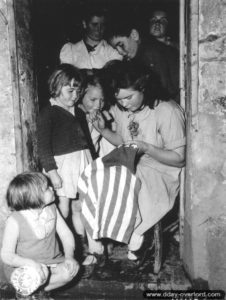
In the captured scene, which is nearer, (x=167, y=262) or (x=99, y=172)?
(x=99, y=172)

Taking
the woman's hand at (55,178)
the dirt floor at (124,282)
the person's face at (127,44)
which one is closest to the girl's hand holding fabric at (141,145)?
the woman's hand at (55,178)

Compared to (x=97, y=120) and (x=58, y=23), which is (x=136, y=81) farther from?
(x=58, y=23)

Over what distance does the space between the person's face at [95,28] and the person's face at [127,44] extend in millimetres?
285

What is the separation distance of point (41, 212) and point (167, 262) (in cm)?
154

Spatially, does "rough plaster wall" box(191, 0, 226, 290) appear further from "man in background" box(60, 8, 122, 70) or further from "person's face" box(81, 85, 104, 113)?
"man in background" box(60, 8, 122, 70)

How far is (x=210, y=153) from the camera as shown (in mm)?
3031

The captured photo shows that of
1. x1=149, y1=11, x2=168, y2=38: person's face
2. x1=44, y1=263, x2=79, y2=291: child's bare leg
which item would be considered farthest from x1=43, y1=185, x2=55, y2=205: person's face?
x1=149, y1=11, x2=168, y2=38: person's face

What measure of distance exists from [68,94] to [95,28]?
1.42 m

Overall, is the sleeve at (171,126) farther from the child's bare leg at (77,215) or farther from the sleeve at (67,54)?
the sleeve at (67,54)

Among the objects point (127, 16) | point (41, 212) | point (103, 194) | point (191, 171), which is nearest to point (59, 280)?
point (41, 212)

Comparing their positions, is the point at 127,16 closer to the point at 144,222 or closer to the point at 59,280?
the point at 144,222

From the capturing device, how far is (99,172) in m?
3.34

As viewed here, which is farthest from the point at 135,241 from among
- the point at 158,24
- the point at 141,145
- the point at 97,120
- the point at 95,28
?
the point at 158,24

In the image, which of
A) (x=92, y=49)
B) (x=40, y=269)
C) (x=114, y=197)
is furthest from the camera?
(x=92, y=49)
